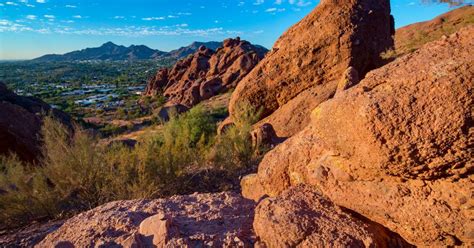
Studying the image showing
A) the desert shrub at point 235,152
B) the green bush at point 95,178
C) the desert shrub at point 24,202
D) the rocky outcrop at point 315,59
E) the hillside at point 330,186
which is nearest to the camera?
the hillside at point 330,186

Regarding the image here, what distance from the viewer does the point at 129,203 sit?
4941 mm

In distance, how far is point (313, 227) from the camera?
3578mm

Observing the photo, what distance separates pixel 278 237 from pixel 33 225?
558 centimetres

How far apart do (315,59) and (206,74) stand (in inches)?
1592

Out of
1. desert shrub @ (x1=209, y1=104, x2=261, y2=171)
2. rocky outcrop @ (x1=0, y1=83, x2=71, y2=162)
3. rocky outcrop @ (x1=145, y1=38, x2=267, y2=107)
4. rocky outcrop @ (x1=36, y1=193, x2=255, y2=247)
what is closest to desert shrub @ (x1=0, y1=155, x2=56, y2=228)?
rocky outcrop @ (x1=36, y1=193, x2=255, y2=247)

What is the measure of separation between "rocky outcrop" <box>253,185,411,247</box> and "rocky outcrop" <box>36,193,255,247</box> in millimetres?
297

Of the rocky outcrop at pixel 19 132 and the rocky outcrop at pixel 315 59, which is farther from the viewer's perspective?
the rocky outcrop at pixel 19 132

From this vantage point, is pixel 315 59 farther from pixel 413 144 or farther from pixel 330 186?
pixel 413 144

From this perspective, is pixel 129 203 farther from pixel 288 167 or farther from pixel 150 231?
pixel 288 167

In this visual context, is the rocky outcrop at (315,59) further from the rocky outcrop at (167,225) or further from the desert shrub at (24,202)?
the rocky outcrop at (167,225)

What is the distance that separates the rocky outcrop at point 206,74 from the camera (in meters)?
44.3

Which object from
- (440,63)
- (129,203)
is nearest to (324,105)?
(440,63)

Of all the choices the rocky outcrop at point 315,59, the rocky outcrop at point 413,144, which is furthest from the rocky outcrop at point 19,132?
the rocky outcrop at point 413,144

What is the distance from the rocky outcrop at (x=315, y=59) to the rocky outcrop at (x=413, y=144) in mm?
8175
